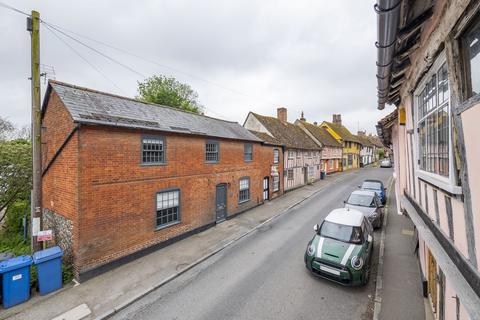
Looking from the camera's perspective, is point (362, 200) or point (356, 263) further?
point (362, 200)

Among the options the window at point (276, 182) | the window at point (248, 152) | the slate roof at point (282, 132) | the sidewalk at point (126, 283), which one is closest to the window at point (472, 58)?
the sidewalk at point (126, 283)

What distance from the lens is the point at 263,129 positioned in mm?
24078

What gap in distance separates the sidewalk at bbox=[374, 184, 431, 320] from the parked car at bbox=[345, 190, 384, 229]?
869mm

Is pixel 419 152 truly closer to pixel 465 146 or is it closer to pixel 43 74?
pixel 465 146

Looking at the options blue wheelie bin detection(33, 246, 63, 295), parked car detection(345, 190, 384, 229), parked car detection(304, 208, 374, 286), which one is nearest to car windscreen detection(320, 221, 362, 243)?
parked car detection(304, 208, 374, 286)

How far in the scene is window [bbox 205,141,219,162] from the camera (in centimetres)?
1325

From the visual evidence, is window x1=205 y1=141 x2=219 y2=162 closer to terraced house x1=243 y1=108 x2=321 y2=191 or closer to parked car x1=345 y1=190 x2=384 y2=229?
parked car x1=345 y1=190 x2=384 y2=229

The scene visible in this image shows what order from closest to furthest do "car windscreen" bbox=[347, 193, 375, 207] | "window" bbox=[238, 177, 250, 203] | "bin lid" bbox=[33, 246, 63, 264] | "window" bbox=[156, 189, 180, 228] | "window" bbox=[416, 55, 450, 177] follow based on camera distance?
"window" bbox=[416, 55, 450, 177] < "bin lid" bbox=[33, 246, 63, 264] < "window" bbox=[156, 189, 180, 228] < "car windscreen" bbox=[347, 193, 375, 207] < "window" bbox=[238, 177, 250, 203]

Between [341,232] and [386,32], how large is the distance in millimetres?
6842

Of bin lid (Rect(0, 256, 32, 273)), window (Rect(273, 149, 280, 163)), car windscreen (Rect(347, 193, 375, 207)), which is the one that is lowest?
bin lid (Rect(0, 256, 32, 273))

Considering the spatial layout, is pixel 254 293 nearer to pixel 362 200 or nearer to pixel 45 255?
pixel 45 255

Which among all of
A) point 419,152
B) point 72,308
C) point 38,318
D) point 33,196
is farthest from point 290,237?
point 33,196

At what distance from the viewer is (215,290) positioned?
23.9 feet

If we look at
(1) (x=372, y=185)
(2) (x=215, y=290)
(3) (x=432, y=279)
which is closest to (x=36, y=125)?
(2) (x=215, y=290)
